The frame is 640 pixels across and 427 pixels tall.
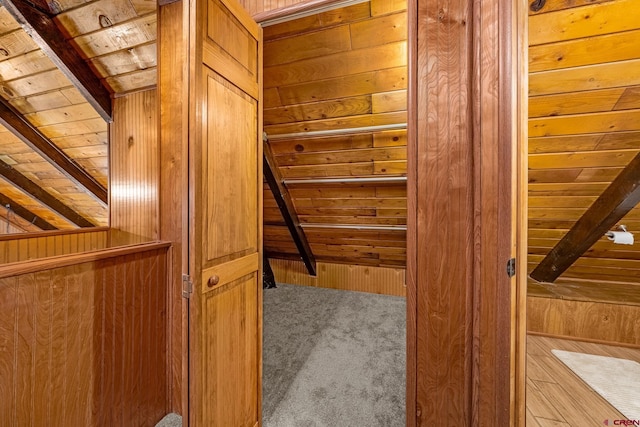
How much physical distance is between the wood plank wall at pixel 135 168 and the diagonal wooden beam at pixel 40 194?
1691 millimetres

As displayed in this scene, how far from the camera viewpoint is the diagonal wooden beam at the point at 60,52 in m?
1.31

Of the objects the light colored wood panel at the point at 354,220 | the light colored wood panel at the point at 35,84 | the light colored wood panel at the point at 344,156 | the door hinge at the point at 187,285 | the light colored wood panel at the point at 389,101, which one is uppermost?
the light colored wood panel at the point at 35,84

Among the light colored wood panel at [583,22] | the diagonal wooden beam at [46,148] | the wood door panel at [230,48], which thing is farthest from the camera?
the diagonal wooden beam at [46,148]

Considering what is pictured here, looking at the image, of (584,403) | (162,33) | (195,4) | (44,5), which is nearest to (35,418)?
(195,4)

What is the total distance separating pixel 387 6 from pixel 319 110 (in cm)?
75

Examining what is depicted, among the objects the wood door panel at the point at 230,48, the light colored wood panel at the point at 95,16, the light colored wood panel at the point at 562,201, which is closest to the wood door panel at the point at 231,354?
the wood door panel at the point at 230,48

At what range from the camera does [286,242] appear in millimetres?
3434

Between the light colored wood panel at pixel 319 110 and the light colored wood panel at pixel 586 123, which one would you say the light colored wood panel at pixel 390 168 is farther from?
the light colored wood panel at pixel 586 123

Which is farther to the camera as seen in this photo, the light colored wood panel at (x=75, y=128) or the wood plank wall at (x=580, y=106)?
the light colored wood panel at (x=75, y=128)

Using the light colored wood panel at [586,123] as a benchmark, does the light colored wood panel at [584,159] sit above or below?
below

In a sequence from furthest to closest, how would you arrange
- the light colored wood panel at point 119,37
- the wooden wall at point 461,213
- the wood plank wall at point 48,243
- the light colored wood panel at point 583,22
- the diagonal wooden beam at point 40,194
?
the diagonal wooden beam at point 40,194
the wood plank wall at point 48,243
the light colored wood panel at point 119,37
the light colored wood panel at point 583,22
the wooden wall at point 461,213

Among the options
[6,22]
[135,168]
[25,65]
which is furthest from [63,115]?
[135,168]

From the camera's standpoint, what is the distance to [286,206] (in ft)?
8.91

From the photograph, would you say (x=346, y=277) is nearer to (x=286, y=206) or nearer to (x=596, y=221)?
(x=286, y=206)
